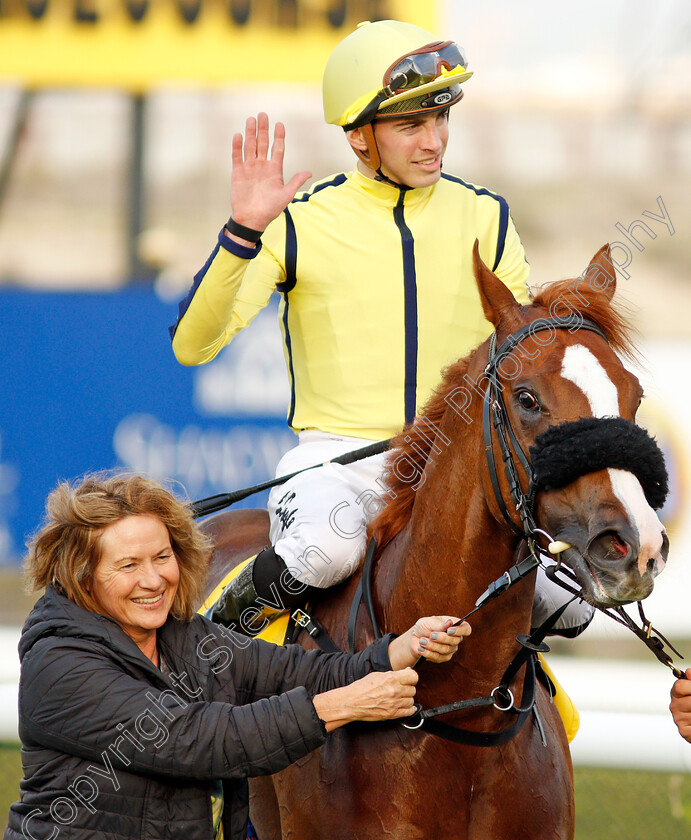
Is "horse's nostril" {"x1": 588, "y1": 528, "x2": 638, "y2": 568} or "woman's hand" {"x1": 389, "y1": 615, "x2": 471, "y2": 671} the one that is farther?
"woman's hand" {"x1": 389, "y1": 615, "x2": 471, "y2": 671}

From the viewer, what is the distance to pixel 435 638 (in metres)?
2.26

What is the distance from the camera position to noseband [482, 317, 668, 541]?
1982mm

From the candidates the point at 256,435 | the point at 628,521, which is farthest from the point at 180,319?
the point at 256,435

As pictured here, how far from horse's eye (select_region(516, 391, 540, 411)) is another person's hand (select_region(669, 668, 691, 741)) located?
2.34 ft

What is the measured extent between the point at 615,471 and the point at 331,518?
3.09 ft

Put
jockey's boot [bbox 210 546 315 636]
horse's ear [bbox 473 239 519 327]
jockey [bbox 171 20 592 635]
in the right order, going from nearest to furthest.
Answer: horse's ear [bbox 473 239 519 327]
jockey's boot [bbox 210 546 315 636]
jockey [bbox 171 20 592 635]

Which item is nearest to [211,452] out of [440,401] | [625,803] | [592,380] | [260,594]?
[625,803]

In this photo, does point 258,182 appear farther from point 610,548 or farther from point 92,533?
point 610,548

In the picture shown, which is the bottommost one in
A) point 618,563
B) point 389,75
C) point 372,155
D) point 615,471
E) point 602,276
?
point 618,563

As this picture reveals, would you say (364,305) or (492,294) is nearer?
(492,294)

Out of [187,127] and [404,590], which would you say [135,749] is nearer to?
[404,590]

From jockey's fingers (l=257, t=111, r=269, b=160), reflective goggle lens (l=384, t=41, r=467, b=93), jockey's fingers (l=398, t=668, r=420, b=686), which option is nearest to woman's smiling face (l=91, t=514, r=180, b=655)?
jockey's fingers (l=398, t=668, r=420, b=686)

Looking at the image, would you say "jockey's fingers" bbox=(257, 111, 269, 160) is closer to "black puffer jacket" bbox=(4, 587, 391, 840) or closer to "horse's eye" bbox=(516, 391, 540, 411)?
"horse's eye" bbox=(516, 391, 540, 411)

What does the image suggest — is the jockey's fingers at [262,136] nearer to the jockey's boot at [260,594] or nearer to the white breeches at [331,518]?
the white breeches at [331,518]
